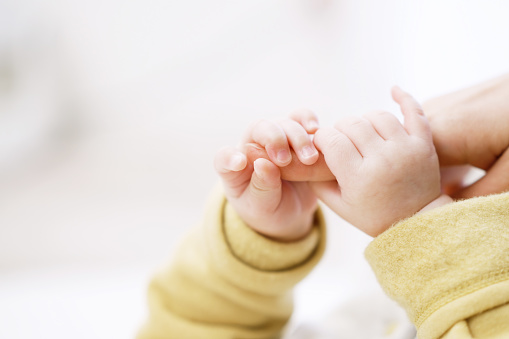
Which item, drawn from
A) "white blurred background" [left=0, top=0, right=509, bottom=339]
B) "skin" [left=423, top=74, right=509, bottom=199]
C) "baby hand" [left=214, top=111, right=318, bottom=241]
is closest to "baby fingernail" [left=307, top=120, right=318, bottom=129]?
"baby hand" [left=214, top=111, right=318, bottom=241]

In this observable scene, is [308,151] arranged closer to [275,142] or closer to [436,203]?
[275,142]

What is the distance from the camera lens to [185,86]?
1391mm

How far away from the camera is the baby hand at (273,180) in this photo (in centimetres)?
53

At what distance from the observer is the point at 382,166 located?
50 centimetres

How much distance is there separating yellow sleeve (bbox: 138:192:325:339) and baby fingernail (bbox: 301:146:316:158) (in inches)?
7.5

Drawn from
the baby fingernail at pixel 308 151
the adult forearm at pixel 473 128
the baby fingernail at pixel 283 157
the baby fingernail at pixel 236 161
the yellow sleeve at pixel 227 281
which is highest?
the baby fingernail at pixel 236 161

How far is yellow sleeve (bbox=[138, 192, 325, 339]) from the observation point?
2.27 ft

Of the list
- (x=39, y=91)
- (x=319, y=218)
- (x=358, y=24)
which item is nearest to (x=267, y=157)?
(x=319, y=218)

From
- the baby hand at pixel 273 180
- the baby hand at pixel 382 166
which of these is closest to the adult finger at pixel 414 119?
the baby hand at pixel 382 166

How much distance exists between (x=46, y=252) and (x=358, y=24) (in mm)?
929

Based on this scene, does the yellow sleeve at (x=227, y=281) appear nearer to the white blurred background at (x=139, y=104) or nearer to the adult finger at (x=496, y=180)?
the adult finger at (x=496, y=180)

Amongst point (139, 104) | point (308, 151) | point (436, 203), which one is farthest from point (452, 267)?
point (139, 104)

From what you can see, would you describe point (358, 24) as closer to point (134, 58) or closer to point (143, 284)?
point (134, 58)

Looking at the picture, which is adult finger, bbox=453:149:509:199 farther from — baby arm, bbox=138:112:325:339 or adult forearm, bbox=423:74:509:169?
baby arm, bbox=138:112:325:339
